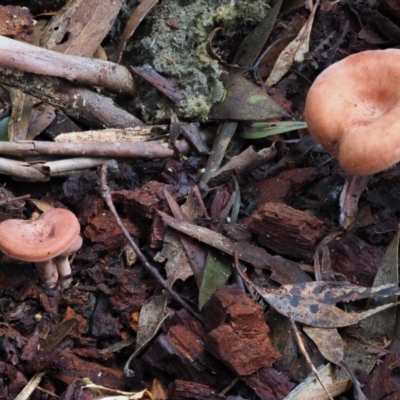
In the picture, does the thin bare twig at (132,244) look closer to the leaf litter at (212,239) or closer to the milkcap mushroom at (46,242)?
the leaf litter at (212,239)

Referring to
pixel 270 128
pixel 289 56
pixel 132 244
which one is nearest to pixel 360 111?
pixel 270 128

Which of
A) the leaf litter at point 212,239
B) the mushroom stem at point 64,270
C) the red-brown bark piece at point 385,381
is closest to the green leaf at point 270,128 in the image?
the leaf litter at point 212,239

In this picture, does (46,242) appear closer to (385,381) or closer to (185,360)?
(185,360)

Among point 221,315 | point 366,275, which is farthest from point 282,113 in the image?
point 221,315

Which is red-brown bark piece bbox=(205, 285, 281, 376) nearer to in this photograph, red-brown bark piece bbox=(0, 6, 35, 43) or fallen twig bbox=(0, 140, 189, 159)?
fallen twig bbox=(0, 140, 189, 159)

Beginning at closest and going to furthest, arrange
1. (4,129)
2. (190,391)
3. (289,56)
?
1. (190,391)
2. (4,129)
3. (289,56)

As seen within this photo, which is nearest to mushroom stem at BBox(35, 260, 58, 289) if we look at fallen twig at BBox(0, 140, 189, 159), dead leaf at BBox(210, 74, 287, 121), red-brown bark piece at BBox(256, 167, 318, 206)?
fallen twig at BBox(0, 140, 189, 159)
